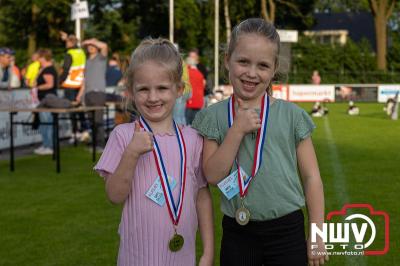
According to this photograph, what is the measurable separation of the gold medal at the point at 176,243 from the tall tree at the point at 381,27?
53743 mm

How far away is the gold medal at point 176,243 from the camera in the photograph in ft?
10.5

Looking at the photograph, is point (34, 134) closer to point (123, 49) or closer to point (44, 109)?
point (44, 109)

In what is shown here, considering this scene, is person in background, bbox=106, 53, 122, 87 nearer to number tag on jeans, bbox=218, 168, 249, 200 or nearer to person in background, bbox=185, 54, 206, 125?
person in background, bbox=185, 54, 206, 125

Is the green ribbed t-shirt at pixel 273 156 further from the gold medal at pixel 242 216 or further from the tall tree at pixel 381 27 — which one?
the tall tree at pixel 381 27

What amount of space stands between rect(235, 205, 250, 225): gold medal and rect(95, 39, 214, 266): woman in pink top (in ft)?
Answer: 0.52

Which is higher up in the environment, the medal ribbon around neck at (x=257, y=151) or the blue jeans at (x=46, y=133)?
the medal ribbon around neck at (x=257, y=151)

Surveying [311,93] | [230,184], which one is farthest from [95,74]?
[311,93]

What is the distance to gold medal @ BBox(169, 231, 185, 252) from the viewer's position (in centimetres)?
321

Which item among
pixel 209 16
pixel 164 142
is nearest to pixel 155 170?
pixel 164 142

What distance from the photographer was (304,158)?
3.32 metres

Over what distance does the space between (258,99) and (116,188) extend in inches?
28.6

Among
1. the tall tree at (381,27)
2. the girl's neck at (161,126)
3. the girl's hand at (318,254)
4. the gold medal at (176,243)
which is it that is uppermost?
the tall tree at (381,27)

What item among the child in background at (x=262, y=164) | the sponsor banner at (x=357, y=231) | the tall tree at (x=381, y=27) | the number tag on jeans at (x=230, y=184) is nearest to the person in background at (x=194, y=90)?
the sponsor banner at (x=357, y=231)

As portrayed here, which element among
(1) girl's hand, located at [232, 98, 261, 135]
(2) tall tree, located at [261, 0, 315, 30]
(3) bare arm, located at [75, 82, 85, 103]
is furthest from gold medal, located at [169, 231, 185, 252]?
(2) tall tree, located at [261, 0, 315, 30]
